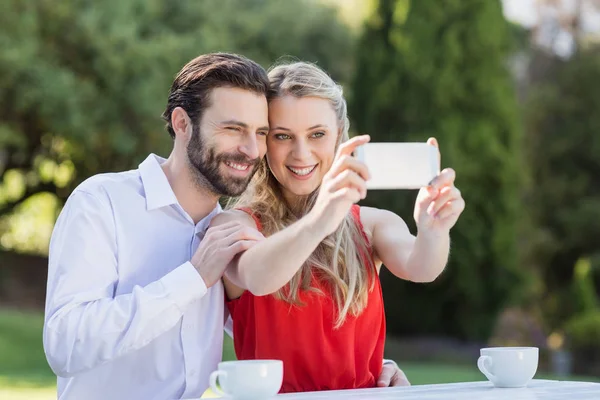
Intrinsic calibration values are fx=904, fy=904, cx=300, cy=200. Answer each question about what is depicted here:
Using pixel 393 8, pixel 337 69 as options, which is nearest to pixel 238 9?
pixel 337 69

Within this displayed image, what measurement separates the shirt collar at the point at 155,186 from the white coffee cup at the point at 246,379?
3.07 ft

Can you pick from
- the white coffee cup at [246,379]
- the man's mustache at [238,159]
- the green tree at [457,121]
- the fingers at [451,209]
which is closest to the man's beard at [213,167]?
the man's mustache at [238,159]

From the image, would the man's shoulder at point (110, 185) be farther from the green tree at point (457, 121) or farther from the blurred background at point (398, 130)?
the green tree at point (457, 121)

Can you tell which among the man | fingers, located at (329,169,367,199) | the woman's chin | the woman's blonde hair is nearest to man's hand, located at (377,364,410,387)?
the man

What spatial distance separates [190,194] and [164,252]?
210 millimetres

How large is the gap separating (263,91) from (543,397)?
4.09 feet

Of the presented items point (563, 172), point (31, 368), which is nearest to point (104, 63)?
point (31, 368)

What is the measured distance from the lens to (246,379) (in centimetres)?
202

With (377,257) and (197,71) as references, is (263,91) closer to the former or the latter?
(197,71)

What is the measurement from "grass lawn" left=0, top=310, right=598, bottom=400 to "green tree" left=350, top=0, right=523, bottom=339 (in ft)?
3.73

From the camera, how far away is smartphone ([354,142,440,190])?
6.91ft

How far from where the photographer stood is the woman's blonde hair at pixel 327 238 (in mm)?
2779

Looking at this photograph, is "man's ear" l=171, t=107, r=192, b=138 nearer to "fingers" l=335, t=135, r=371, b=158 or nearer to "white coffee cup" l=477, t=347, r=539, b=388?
"fingers" l=335, t=135, r=371, b=158

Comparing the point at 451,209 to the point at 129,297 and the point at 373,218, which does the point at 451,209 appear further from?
the point at 129,297
